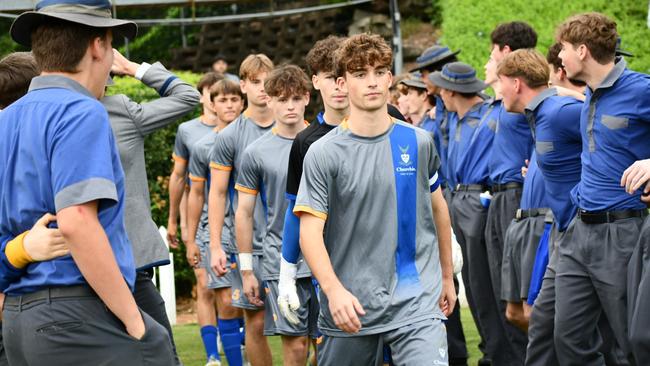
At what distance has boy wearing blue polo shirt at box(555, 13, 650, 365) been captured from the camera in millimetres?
7070

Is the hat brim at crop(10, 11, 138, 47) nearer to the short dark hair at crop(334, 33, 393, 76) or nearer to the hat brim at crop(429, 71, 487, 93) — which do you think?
the short dark hair at crop(334, 33, 393, 76)

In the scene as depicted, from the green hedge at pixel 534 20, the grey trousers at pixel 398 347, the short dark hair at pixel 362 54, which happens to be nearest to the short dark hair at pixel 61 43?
the short dark hair at pixel 362 54

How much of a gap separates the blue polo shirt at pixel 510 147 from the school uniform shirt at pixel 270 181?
191 centimetres

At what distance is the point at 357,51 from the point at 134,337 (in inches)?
96.7

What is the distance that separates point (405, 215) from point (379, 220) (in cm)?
14

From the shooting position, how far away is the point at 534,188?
8.76 metres

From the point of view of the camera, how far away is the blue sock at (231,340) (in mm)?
10094

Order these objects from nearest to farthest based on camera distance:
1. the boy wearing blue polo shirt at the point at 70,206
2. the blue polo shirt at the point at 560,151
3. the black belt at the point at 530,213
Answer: the boy wearing blue polo shirt at the point at 70,206, the blue polo shirt at the point at 560,151, the black belt at the point at 530,213

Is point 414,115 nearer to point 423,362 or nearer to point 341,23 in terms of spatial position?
point 423,362

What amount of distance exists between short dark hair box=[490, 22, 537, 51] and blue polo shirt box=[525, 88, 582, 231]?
8.52ft

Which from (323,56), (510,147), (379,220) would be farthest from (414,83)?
(379,220)

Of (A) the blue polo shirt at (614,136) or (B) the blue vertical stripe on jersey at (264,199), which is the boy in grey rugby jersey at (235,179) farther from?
(A) the blue polo shirt at (614,136)

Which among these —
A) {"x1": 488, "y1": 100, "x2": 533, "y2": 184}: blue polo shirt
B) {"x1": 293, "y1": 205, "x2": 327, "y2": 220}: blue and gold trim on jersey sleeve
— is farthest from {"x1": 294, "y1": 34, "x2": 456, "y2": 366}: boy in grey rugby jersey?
{"x1": 488, "y1": 100, "x2": 533, "y2": 184}: blue polo shirt

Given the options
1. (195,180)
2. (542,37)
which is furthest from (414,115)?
(542,37)
